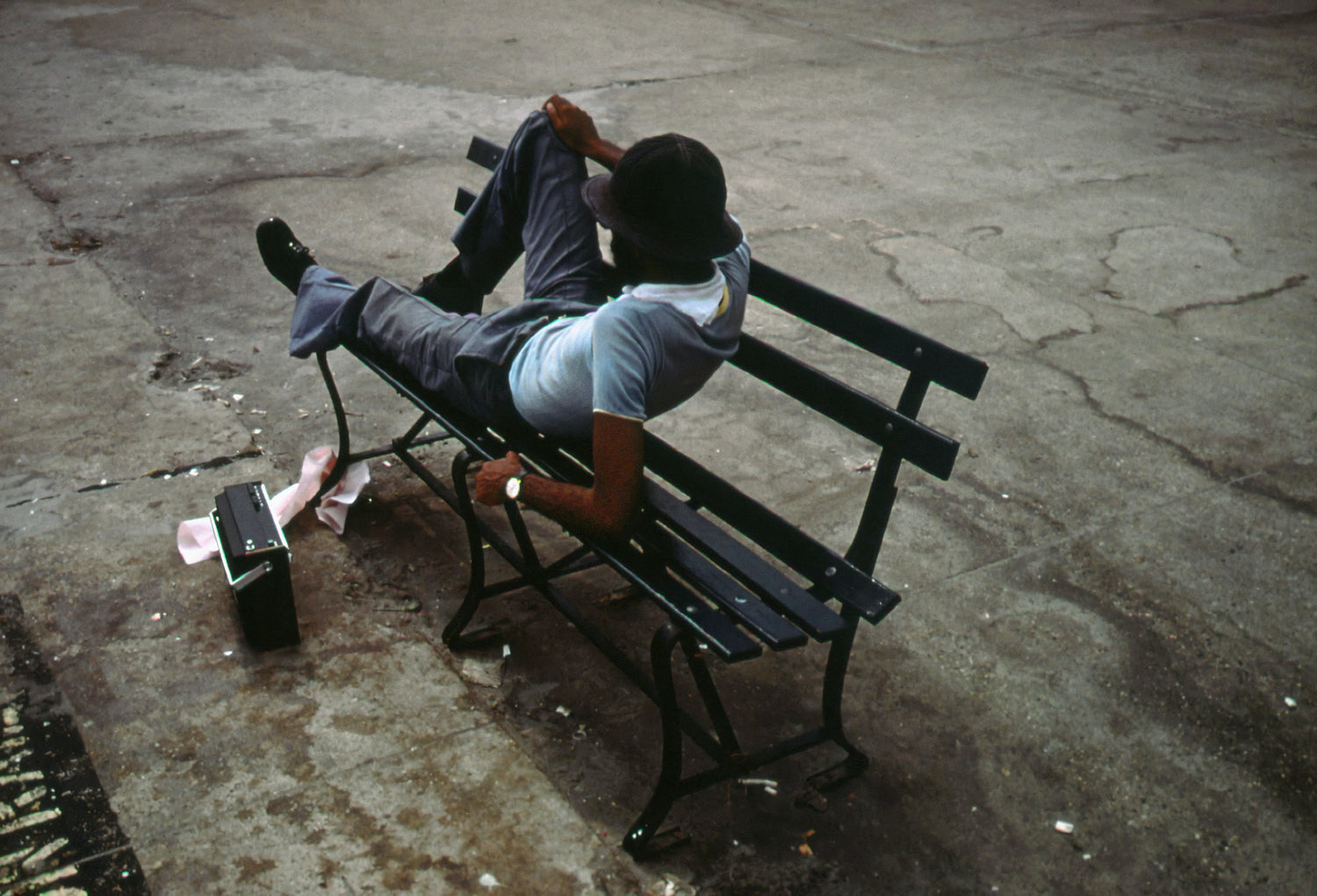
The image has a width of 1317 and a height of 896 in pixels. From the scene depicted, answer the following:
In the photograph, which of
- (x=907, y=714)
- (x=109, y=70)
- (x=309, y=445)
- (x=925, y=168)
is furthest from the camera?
(x=109, y=70)

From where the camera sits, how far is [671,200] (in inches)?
88.4

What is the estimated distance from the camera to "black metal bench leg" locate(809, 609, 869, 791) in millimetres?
2475

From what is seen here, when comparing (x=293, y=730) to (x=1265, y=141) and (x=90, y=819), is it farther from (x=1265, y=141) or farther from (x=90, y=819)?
(x=1265, y=141)

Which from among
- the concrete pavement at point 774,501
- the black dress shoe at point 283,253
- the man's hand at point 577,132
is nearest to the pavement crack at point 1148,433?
the concrete pavement at point 774,501

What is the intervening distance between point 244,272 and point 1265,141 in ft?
24.5

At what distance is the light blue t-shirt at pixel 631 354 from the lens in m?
2.25

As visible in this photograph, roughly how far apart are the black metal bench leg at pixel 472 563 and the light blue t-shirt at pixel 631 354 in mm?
252

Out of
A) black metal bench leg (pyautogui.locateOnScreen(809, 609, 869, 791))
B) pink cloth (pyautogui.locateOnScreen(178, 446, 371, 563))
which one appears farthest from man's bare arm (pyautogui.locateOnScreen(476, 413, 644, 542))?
pink cloth (pyautogui.locateOnScreen(178, 446, 371, 563))

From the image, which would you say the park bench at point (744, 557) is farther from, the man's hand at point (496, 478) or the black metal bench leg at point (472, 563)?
the man's hand at point (496, 478)

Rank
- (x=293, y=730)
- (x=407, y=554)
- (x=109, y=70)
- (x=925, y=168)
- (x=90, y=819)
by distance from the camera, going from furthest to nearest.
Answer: (x=109, y=70), (x=925, y=168), (x=407, y=554), (x=293, y=730), (x=90, y=819)

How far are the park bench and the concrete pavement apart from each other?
0.55 feet

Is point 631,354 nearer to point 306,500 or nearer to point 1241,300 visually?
point 306,500

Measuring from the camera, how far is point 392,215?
575 centimetres

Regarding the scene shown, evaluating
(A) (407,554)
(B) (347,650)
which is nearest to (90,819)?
(B) (347,650)
